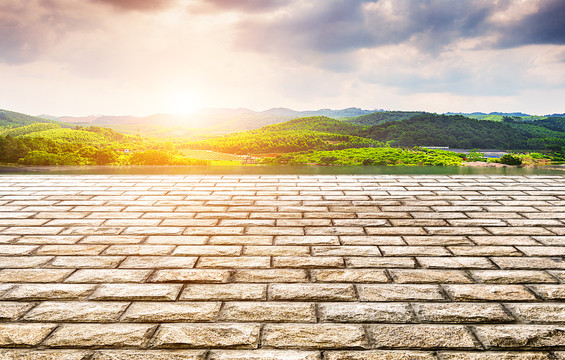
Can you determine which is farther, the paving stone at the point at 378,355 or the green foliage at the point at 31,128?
the green foliage at the point at 31,128

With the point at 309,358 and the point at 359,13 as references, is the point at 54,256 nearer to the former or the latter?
Result: the point at 309,358

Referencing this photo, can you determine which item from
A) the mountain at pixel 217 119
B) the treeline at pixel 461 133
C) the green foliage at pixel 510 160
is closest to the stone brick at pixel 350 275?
the green foliage at pixel 510 160

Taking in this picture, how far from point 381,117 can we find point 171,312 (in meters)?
10.2

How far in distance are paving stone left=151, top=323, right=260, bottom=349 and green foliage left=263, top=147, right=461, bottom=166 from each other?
465 centimetres

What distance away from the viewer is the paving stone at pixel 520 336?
4.12 feet

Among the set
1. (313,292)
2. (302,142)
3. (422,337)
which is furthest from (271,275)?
(302,142)

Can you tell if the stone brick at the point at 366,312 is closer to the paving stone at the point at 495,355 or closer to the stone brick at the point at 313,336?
the stone brick at the point at 313,336

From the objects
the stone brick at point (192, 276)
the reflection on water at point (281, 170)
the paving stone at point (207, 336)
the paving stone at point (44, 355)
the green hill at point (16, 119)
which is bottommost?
the paving stone at point (44, 355)

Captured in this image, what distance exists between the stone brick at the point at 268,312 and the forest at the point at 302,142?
4508 mm

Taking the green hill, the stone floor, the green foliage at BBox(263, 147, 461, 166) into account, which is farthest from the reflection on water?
the green hill

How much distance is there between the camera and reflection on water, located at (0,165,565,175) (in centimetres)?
516

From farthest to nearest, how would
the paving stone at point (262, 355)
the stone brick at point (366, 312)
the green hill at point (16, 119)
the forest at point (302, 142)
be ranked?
the green hill at point (16, 119) < the forest at point (302, 142) < the stone brick at point (366, 312) < the paving stone at point (262, 355)

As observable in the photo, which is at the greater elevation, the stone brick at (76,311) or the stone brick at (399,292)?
the stone brick at (399,292)

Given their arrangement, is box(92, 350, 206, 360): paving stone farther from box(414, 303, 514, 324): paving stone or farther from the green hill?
the green hill
